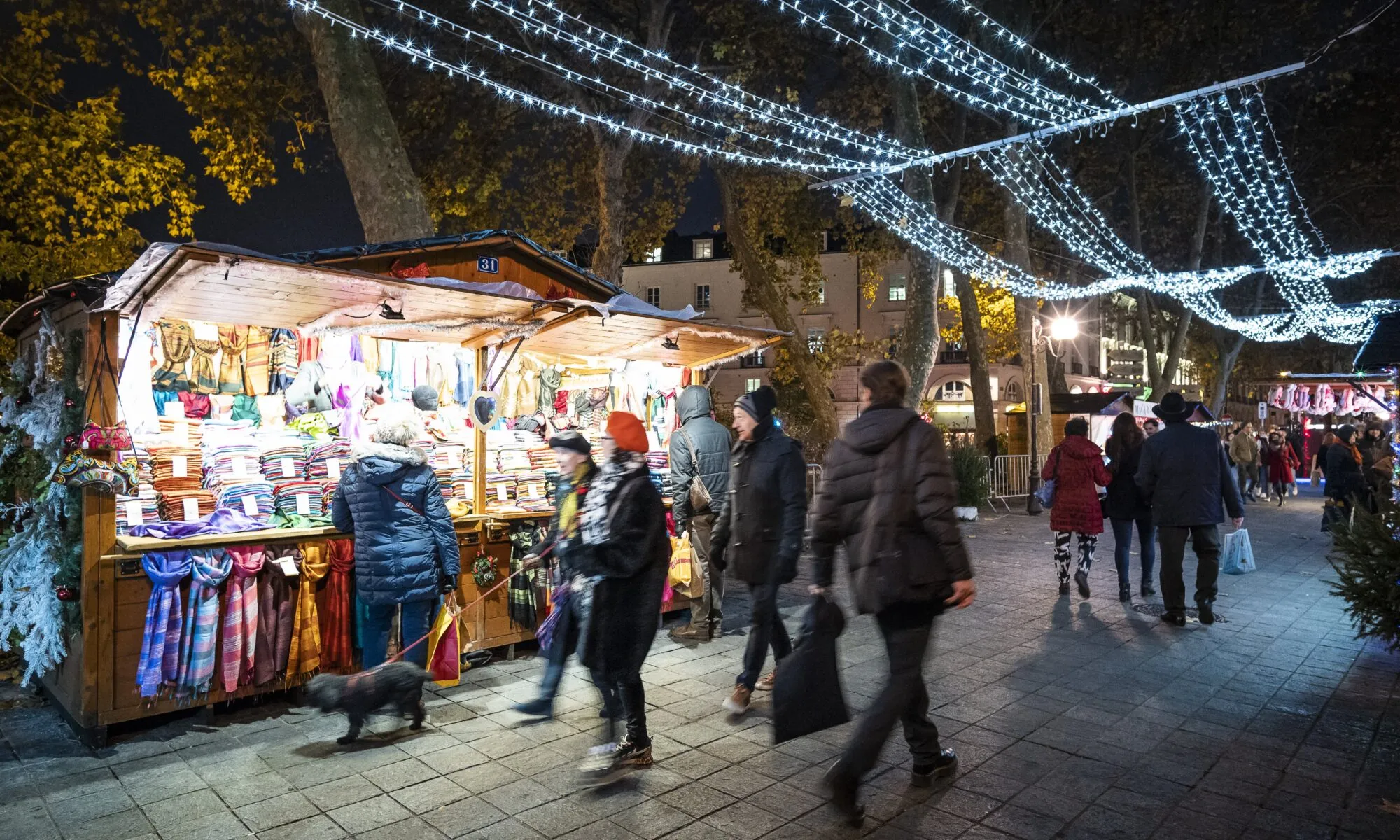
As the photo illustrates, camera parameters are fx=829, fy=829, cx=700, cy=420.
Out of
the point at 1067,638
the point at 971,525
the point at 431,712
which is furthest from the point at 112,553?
the point at 971,525

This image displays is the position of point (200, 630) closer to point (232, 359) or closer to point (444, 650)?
point (444, 650)

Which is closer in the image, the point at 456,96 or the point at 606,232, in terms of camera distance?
the point at 606,232

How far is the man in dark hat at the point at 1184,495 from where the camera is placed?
278 inches

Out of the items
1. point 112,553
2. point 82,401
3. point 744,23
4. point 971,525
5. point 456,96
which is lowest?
point 971,525

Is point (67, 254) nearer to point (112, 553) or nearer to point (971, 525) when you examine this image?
point (112, 553)

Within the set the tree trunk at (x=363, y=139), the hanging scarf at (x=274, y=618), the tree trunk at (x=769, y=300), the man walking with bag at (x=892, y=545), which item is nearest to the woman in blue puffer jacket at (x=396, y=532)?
the hanging scarf at (x=274, y=618)

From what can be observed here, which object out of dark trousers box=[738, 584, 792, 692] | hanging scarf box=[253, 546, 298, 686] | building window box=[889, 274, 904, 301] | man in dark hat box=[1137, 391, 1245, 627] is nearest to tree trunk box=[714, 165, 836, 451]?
man in dark hat box=[1137, 391, 1245, 627]

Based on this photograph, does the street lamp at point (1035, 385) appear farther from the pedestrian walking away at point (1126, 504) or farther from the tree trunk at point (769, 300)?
the pedestrian walking away at point (1126, 504)

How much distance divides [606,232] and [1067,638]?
11.2 metres

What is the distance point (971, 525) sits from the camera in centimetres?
1504

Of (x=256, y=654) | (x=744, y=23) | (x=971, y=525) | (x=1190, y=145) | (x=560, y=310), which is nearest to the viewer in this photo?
(x=256, y=654)

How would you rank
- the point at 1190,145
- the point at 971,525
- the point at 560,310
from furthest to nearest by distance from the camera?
the point at 971,525 → the point at 1190,145 → the point at 560,310

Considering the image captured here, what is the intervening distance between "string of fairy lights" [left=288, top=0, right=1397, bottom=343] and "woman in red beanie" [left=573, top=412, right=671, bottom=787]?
6.23m

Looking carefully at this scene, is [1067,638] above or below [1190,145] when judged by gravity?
below
